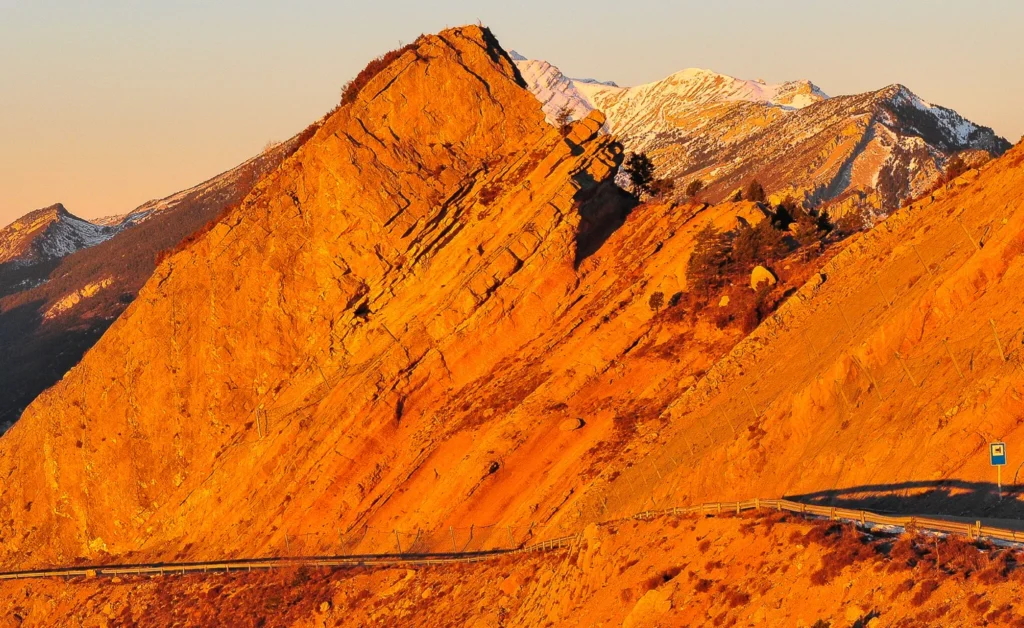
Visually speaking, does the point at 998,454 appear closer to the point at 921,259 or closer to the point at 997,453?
the point at 997,453

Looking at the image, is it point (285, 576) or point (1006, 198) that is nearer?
point (1006, 198)

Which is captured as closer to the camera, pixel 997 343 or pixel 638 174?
pixel 997 343

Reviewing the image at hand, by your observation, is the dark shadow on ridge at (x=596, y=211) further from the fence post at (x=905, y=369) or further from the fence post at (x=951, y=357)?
the fence post at (x=951, y=357)

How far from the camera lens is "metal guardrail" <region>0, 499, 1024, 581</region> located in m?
26.8

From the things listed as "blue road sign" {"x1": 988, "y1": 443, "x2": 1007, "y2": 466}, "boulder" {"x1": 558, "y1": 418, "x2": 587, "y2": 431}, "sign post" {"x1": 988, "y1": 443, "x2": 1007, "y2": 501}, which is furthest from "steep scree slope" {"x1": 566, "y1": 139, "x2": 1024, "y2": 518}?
"boulder" {"x1": 558, "y1": 418, "x2": 587, "y2": 431}

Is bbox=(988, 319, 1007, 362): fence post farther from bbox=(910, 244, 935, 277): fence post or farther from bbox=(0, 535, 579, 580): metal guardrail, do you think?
bbox=(0, 535, 579, 580): metal guardrail

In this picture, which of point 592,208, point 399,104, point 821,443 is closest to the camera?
point 821,443

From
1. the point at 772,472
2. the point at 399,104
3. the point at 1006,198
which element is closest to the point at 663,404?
the point at 772,472

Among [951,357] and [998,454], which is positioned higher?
[951,357]

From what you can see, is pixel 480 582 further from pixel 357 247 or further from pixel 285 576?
pixel 357 247

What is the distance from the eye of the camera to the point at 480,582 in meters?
40.9

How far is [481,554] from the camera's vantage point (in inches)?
1807

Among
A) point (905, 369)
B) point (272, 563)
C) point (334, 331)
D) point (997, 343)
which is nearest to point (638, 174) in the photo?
point (334, 331)

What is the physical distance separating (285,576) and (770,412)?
18.7 meters
